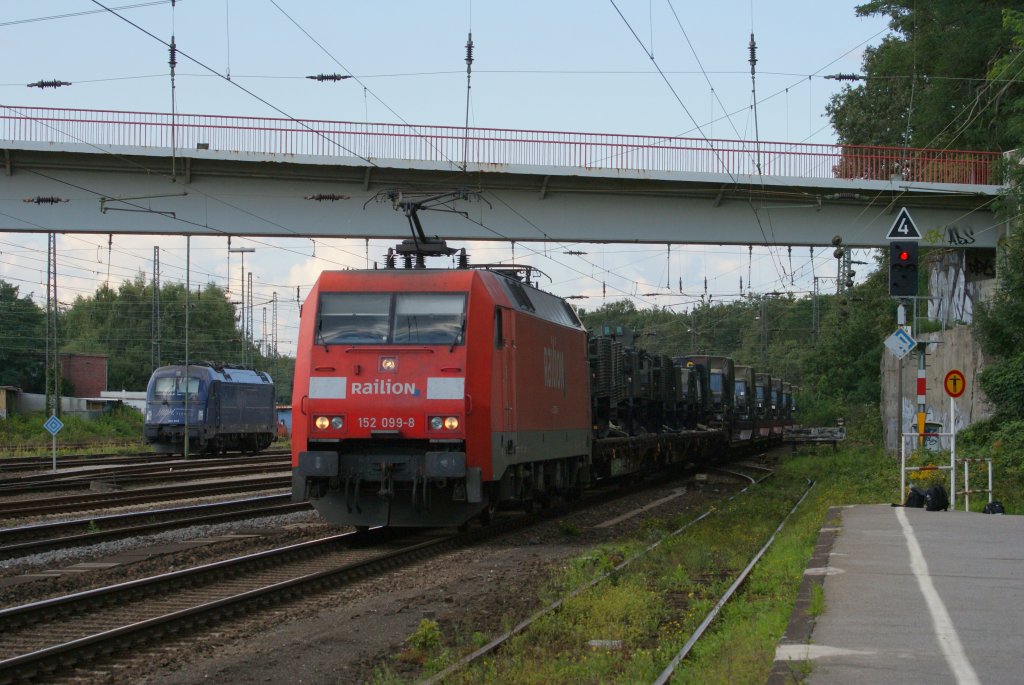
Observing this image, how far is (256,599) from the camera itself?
10.2m

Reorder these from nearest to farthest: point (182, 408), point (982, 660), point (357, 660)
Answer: point (982, 660)
point (357, 660)
point (182, 408)

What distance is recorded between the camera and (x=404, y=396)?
13.9 metres

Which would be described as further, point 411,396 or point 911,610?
point 411,396

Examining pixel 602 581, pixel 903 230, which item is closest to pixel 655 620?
pixel 602 581

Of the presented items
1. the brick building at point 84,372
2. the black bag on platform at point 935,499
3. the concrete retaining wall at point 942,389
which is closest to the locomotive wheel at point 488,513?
the black bag on platform at point 935,499

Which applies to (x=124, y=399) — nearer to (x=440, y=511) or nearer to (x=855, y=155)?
(x=855, y=155)

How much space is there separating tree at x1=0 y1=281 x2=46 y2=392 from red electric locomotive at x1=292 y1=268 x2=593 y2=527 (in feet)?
213

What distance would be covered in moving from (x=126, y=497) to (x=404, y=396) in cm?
990

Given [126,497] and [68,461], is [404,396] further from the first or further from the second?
[68,461]

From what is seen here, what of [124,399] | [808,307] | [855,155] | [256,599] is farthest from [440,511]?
[808,307]

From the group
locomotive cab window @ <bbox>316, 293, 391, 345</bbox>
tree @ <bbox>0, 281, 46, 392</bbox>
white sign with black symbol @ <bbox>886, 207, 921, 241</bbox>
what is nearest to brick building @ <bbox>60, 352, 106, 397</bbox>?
tree @ <bbox>0, 281, 46, 392</bbox>

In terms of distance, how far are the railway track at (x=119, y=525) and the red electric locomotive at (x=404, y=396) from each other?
2943mm

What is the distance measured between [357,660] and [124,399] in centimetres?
7451

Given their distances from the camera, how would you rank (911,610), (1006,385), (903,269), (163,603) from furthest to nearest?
(1006,385)
(903,269)
(163,603)
(911,610)
